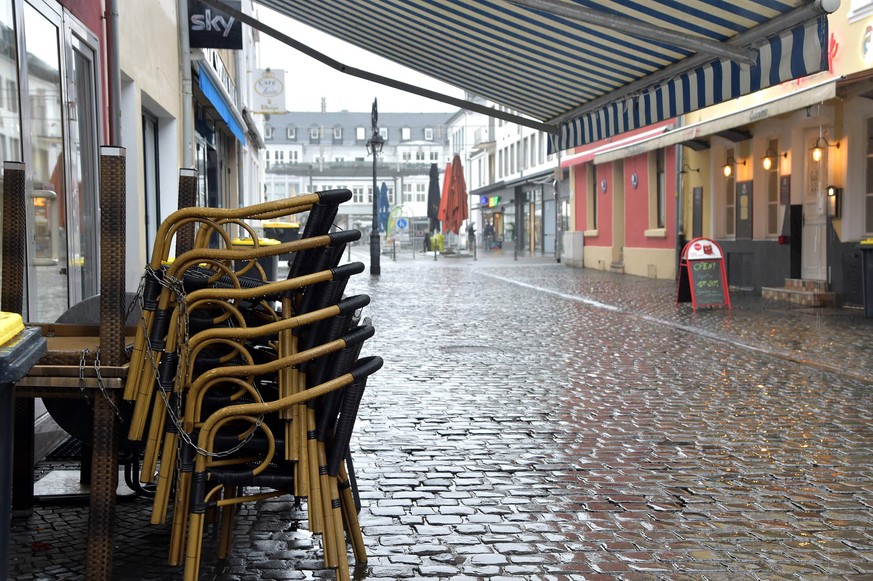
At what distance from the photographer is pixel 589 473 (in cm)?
479

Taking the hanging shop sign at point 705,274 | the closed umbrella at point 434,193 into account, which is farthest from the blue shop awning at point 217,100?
the closed umbrella at point 434,193

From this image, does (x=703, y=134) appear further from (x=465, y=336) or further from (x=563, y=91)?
(x=563, y=91)

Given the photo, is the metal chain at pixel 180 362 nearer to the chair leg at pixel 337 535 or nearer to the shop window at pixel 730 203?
the chair leg at pixel 337 535

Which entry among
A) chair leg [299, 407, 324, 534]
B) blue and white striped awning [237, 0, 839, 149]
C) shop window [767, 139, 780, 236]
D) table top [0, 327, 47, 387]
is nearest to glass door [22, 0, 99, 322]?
blue and white striped awning [237, 0, 839, 149]

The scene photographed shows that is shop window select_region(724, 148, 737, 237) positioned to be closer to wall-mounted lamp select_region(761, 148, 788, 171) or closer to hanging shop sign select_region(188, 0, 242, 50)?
wall-mounted lamp select_region(761, 148, 788, 171)

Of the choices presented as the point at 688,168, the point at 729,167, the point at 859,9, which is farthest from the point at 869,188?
the point at 688,168

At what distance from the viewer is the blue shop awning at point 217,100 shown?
14.5 meters

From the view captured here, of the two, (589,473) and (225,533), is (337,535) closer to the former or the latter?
(225,533)

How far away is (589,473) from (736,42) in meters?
2.51

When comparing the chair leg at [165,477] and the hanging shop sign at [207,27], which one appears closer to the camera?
the chair leg at [165,477]

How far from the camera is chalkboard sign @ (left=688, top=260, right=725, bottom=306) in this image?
1373 centimetres

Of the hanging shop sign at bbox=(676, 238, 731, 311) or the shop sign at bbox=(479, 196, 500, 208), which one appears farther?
the shop sign at bbox=(479, 196, 500, 208)

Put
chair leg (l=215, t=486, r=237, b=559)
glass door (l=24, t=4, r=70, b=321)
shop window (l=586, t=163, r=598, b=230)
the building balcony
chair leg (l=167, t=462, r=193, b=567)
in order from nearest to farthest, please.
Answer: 1. chair leg (l=167, t=462, r=193, b=567)
2. chair leg (l=215, t=486, r=237, b=559)
3. glass door (l=24, t=4, r=70, b=321)
4. shop window (l=586, t=163, r=598, b=230)
5. the building balcony

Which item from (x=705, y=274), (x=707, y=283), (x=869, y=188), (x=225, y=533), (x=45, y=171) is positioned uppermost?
(x=869, y=188)
